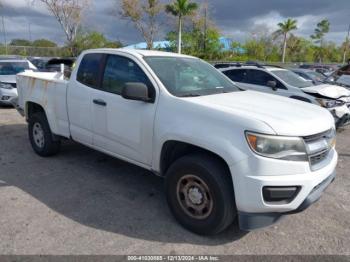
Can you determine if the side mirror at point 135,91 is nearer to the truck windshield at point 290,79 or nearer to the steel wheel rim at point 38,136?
the steel wheel rim at point 38,136

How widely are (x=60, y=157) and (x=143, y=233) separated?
2911mm

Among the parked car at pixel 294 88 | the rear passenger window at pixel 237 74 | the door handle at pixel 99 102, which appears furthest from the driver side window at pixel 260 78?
the door handle at pixel 99 102

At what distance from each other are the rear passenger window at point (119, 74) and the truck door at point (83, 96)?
17 cm

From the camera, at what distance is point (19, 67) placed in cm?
1171

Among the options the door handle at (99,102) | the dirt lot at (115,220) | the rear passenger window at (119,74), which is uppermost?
the rear passenger window at (119,74)

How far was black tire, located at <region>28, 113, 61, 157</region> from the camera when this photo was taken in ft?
17.0

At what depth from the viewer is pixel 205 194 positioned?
119 inches

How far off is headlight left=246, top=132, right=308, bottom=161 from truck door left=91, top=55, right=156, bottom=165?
119 centimetres

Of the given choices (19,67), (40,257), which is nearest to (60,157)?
(40,257)

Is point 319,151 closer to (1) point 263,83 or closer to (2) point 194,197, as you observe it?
(2) point 194,197

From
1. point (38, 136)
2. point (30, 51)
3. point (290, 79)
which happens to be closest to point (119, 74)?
point (38, 136)

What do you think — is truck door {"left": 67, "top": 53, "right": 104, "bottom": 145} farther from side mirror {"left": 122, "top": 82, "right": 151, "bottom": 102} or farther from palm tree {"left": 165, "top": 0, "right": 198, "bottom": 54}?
palm tree {"left": 165, "top": 0, "right": 198, "bottom": 54}

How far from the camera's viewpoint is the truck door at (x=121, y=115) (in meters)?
3.47

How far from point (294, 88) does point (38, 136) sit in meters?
6.16
